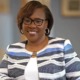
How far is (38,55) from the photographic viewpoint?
1471mm

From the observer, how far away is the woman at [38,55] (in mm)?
1411

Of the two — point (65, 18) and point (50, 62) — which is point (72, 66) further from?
point (65, 18)

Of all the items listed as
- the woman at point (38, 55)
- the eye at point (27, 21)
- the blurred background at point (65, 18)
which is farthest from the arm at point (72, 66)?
the blurred background at point (65, 18)

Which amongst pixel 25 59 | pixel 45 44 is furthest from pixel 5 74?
pixel 45 44

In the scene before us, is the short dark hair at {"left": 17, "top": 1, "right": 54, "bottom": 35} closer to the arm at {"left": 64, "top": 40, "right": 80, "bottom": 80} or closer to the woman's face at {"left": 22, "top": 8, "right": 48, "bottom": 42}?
the woman's face at {"left": 22, "top": 8, "right": 48, "bottom": 42}

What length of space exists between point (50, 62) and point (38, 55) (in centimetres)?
9

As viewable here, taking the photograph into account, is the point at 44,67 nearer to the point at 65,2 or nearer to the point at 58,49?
the point at 58,49

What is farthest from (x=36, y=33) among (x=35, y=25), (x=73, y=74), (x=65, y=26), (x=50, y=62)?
(x=65, y=26)

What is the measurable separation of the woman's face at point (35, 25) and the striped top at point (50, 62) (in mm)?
80

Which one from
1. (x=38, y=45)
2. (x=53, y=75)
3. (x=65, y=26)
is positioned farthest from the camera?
(x=65, y=26)

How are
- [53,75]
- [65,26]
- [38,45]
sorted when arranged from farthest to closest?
[65,26]
[38,45]
[53,75]

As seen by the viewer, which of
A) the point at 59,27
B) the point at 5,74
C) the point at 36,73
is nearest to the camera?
the point at 36,73

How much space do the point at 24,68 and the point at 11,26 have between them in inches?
93.4

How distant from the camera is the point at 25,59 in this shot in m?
1.48
